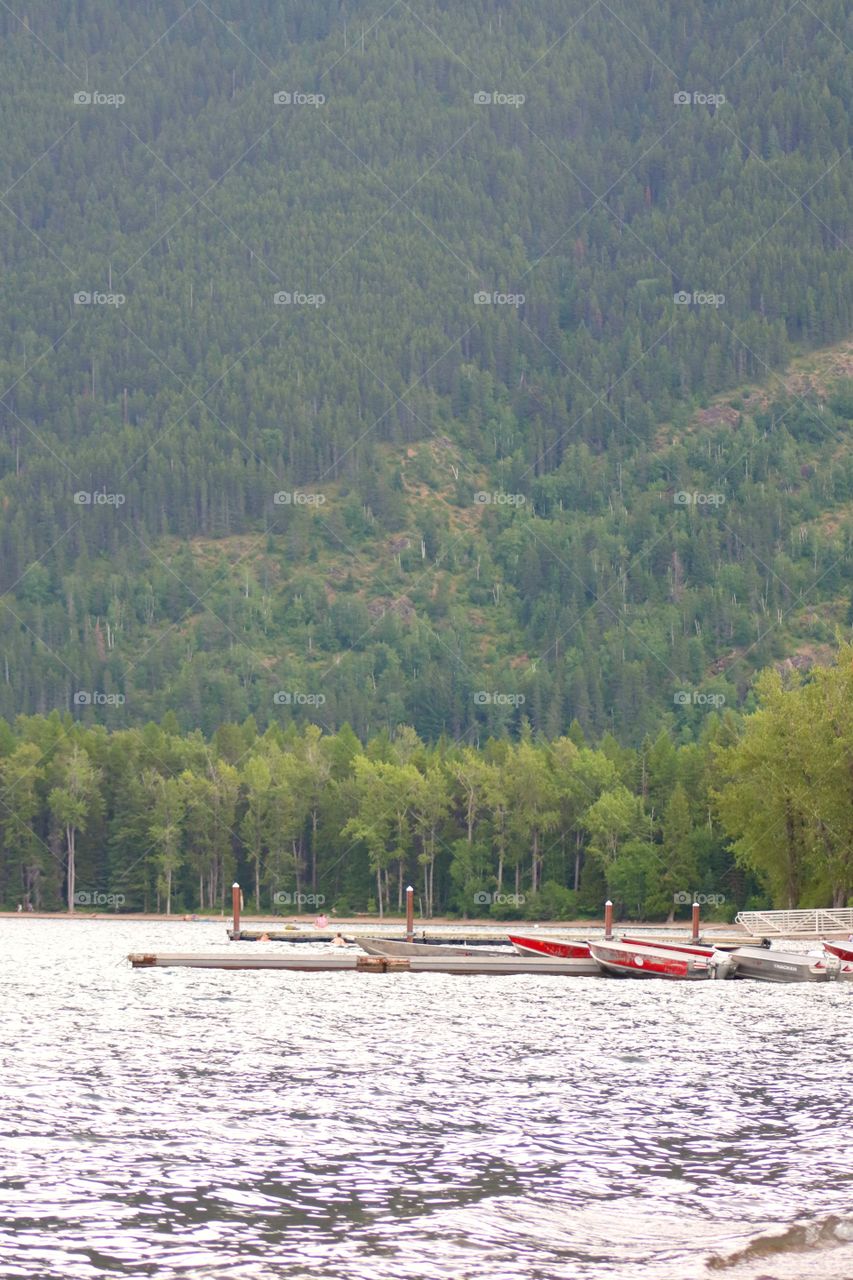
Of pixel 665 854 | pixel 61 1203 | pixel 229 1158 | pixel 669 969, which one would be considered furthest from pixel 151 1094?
pixel 665 854

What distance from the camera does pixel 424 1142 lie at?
139 feet

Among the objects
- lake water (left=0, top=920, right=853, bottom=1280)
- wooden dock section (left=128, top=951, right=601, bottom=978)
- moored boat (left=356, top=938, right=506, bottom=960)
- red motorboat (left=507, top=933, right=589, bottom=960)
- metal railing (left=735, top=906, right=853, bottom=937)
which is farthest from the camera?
metal railing (left=735, top=906, right=853, bottom=937)

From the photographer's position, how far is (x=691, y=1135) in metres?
43.9

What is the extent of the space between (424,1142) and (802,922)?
7348 cm

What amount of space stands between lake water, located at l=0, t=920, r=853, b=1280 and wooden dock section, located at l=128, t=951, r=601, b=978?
712 inches

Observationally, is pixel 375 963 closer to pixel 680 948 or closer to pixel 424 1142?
pixel 680 948

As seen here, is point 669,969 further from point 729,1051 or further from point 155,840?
point 155,840

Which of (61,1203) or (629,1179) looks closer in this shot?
(61,1203)

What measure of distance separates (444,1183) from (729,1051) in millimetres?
24893

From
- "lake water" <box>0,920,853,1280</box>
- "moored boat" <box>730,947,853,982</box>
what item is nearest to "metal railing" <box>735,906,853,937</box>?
"moored boat" <box>730,947,853,982</box>

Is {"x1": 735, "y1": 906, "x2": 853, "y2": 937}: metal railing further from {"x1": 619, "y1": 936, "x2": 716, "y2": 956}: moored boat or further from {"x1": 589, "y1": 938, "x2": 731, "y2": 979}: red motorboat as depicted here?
{"x1": 589, "y1": 938, "x2": 731, "y2": 979}: red motorboat

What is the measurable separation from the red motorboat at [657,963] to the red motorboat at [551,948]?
2.06 metres

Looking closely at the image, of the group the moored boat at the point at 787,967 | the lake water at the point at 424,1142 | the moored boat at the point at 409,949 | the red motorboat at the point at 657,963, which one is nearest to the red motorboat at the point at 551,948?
the moored boat at the point at 409,949

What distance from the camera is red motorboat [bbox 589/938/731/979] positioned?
3612 inches
